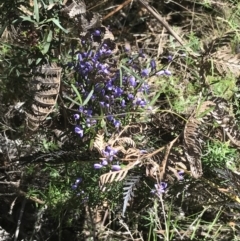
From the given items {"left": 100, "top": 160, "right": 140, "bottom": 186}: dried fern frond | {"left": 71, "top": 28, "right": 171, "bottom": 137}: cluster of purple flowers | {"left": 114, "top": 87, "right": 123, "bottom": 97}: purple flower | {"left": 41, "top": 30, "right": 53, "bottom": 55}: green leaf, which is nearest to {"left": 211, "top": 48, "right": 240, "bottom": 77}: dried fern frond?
{"left": 71, "top": 28, "right": 171, "bottom": 137}: cluster of purple flowers

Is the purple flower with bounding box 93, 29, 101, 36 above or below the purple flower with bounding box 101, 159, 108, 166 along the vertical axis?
above

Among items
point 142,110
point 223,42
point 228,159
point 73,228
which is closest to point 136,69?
point 142,110

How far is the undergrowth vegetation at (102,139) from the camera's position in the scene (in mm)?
1876

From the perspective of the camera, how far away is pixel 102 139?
1873mm

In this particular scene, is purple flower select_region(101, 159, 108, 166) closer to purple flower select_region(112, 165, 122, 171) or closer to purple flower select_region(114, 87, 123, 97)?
purple flower select_region(112, 165, 122, 171)

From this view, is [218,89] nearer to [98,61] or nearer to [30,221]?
[98,61]

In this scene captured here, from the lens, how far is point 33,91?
1.92 metres

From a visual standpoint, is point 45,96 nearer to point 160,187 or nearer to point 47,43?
point 47,43

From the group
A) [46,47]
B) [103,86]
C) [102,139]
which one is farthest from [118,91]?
[46,47]

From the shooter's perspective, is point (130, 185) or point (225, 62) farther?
point (225, 62)

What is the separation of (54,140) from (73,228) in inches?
14.2

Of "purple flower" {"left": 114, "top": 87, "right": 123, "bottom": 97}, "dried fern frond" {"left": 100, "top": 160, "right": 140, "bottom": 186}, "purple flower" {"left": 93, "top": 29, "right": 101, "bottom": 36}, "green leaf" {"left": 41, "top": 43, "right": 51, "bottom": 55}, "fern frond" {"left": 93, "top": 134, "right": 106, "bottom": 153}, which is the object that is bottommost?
"dried fern frond" {"left": 100, "top": 160, "right": 140, "bottom": 186}

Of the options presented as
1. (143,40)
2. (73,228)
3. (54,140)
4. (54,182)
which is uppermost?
(143,40)

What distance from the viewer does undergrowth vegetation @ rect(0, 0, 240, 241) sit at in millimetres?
1876
